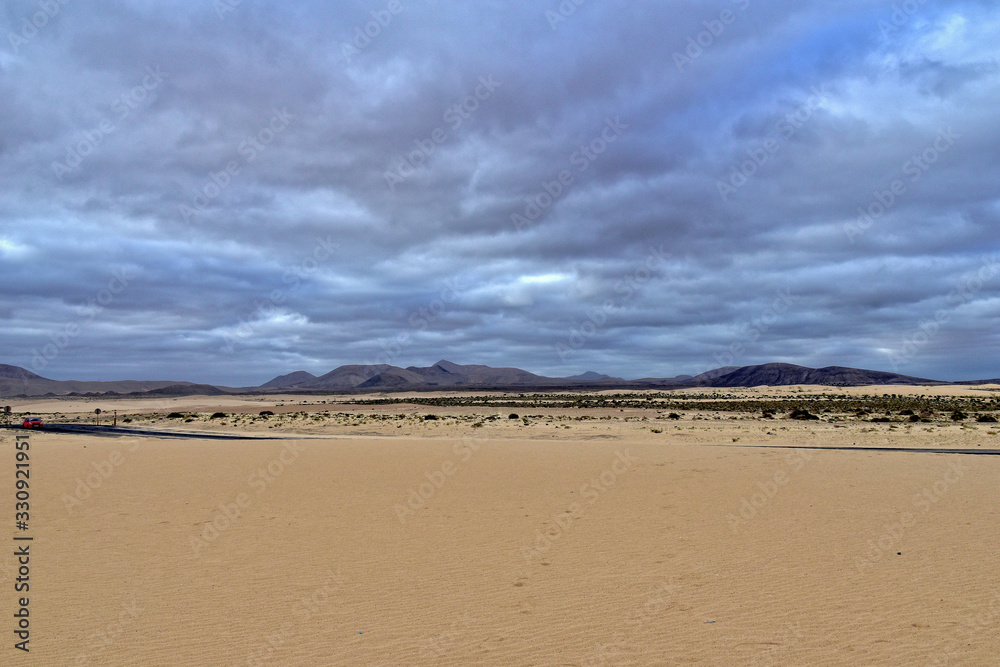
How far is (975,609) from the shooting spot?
771 cm

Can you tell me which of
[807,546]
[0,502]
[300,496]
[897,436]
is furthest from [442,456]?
[897,436]

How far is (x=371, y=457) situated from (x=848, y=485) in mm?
16023

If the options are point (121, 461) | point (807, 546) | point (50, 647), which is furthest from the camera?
point (121, 461)

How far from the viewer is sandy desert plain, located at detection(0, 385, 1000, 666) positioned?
693 cm

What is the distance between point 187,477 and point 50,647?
13.1m

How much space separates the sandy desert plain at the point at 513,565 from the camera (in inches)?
273

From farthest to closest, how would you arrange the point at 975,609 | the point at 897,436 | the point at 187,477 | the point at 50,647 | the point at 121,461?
the point at 897,436 → the point at 121,461 → the point at 187,477 → the point at 975,609 → the point at 50,647

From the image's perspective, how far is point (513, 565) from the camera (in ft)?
32.8

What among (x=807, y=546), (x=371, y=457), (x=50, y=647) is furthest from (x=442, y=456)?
(x=50, y=647)

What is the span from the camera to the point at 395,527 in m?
12.6

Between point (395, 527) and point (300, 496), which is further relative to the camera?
point (300, 496)

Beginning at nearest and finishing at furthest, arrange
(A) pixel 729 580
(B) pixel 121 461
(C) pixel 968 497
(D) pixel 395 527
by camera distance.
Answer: (A) pixel 729 580
(D) pixel 395 527
(C) pixel 968 497
(B) pixel 121 461

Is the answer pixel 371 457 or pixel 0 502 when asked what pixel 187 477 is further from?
pixel 371 457

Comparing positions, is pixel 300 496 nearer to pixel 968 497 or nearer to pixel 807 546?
pixel 807 546
